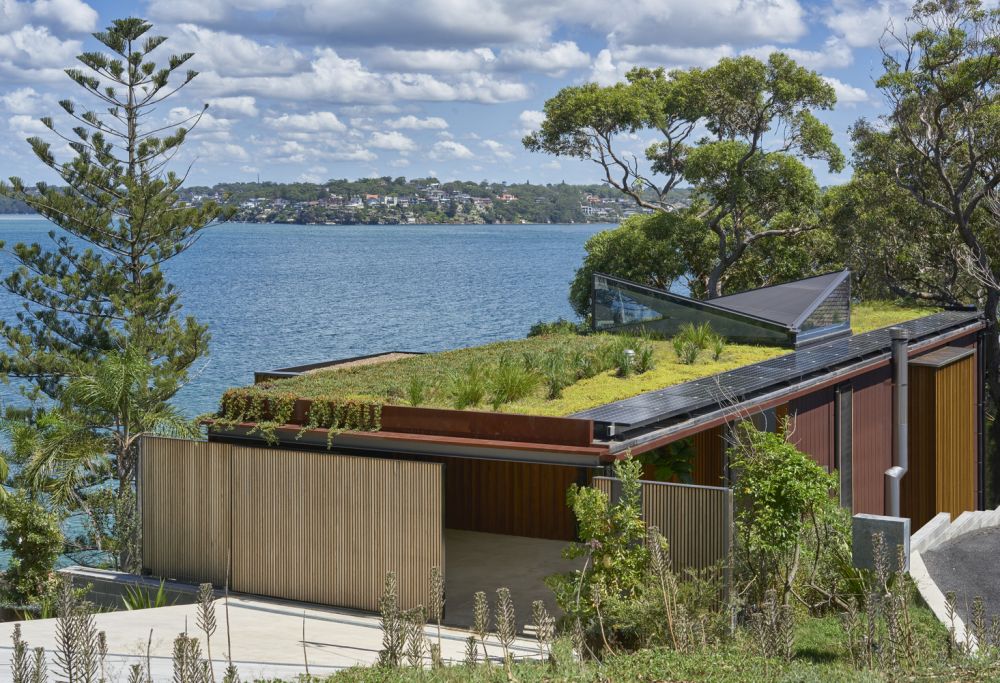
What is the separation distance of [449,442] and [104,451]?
6265 mm

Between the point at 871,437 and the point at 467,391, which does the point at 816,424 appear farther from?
the point at 467,391

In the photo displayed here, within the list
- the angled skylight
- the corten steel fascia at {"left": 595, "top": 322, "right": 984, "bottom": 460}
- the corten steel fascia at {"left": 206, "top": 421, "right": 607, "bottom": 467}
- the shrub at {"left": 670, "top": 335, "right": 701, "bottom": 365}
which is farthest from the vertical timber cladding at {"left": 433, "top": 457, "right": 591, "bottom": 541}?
the corten steel fascia at {"left": 206, "top": 421, "right": 607, "bottom": 467}

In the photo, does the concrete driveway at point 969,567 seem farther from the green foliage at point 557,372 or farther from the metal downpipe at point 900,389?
the green foliage at point 557,372

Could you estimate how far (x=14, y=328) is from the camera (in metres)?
22.3

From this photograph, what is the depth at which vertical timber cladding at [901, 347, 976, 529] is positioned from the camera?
15383 mm

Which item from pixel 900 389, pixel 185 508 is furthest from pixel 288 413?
pixel 900 389

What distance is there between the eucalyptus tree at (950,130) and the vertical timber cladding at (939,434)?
584 cm

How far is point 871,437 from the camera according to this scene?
561 inches

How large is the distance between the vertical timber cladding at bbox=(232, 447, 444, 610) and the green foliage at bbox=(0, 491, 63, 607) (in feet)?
8.86

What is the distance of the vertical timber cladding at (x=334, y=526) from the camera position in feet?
31.7

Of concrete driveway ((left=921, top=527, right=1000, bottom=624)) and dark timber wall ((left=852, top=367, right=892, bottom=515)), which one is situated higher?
dark timber wall ((left=852, top=367, right=892, bottom=515))

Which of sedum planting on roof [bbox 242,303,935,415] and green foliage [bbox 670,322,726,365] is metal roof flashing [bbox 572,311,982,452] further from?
green foliage [bbox 670,322,726,365]

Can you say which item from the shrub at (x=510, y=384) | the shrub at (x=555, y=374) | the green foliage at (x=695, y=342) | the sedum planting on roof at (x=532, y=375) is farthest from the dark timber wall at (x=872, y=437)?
the shrub at (x=510, y=384)

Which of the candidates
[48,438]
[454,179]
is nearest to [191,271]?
[454,179]
